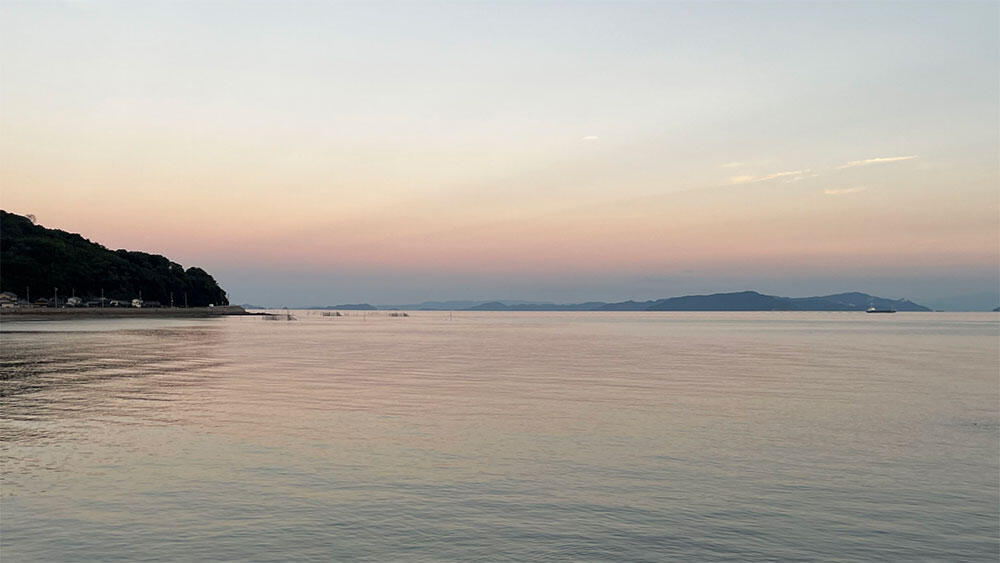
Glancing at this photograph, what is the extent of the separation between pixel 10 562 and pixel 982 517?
20.4 meters

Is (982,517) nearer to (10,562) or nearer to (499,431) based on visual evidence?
(499,431)

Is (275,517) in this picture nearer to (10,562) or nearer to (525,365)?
(10,562)

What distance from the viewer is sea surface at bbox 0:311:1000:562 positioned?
44.7ft

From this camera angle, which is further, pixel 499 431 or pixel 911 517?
pixel 499 431

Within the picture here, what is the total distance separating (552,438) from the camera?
78.8ft

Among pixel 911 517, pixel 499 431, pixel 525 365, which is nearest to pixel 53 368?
pixel 525 365

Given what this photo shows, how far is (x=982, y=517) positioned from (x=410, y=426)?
18.2m

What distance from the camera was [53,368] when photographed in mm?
48500

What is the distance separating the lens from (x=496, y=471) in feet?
63.1

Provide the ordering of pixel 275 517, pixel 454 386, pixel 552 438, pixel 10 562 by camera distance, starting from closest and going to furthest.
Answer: pixel 10 562 → pixel 275 517 → pixel 552 438 → pixel 454 386

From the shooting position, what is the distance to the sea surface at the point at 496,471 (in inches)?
536

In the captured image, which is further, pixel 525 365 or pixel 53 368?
pixel 525 365

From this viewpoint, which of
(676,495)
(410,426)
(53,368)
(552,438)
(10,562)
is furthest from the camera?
(53,368)

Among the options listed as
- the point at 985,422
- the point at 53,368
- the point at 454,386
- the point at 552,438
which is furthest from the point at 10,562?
the point at 53,368
